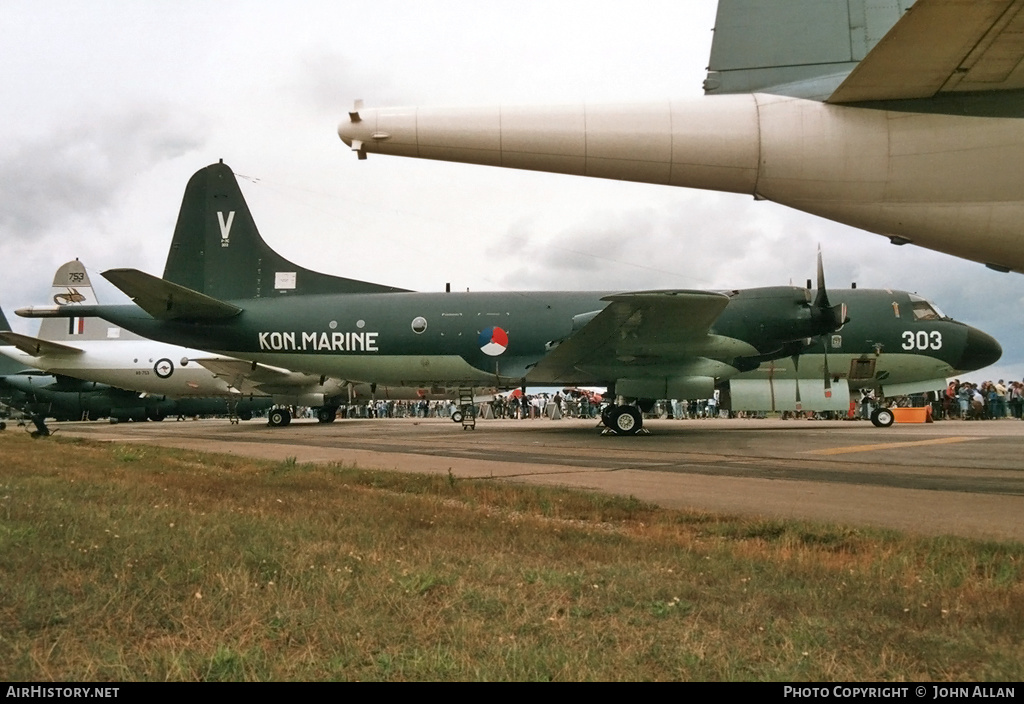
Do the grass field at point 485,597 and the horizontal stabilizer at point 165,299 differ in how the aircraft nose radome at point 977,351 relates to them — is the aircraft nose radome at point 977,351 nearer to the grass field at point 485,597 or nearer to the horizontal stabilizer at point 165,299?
the grass field at point 485,597

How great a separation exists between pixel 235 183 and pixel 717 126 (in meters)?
18.6

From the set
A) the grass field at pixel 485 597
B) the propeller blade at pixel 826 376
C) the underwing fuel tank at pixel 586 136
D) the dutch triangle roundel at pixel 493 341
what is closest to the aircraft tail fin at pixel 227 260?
the dutch triangle roundel at pixel 493 341

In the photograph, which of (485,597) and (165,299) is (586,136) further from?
(165,299)

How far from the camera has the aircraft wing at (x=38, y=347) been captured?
29.8 meters

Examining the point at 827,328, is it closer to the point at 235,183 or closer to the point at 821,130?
the point at 821,130

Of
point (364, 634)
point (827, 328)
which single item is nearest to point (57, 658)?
point (364, 634)

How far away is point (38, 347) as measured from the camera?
3008cm

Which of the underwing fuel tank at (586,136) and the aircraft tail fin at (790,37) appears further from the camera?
the aircraft tail fin at (790,37)

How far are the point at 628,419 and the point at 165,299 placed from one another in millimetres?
12396

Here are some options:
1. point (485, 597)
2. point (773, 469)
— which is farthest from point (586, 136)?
point (773, 469)

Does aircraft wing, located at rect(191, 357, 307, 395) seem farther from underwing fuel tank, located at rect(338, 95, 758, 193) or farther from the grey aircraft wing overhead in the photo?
the grey aircraft wing overhead

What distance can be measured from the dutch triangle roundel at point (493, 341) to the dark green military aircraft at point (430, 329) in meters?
0.03

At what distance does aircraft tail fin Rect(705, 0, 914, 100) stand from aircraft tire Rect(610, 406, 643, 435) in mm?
11606

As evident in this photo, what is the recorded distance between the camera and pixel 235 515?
18.8 feet
